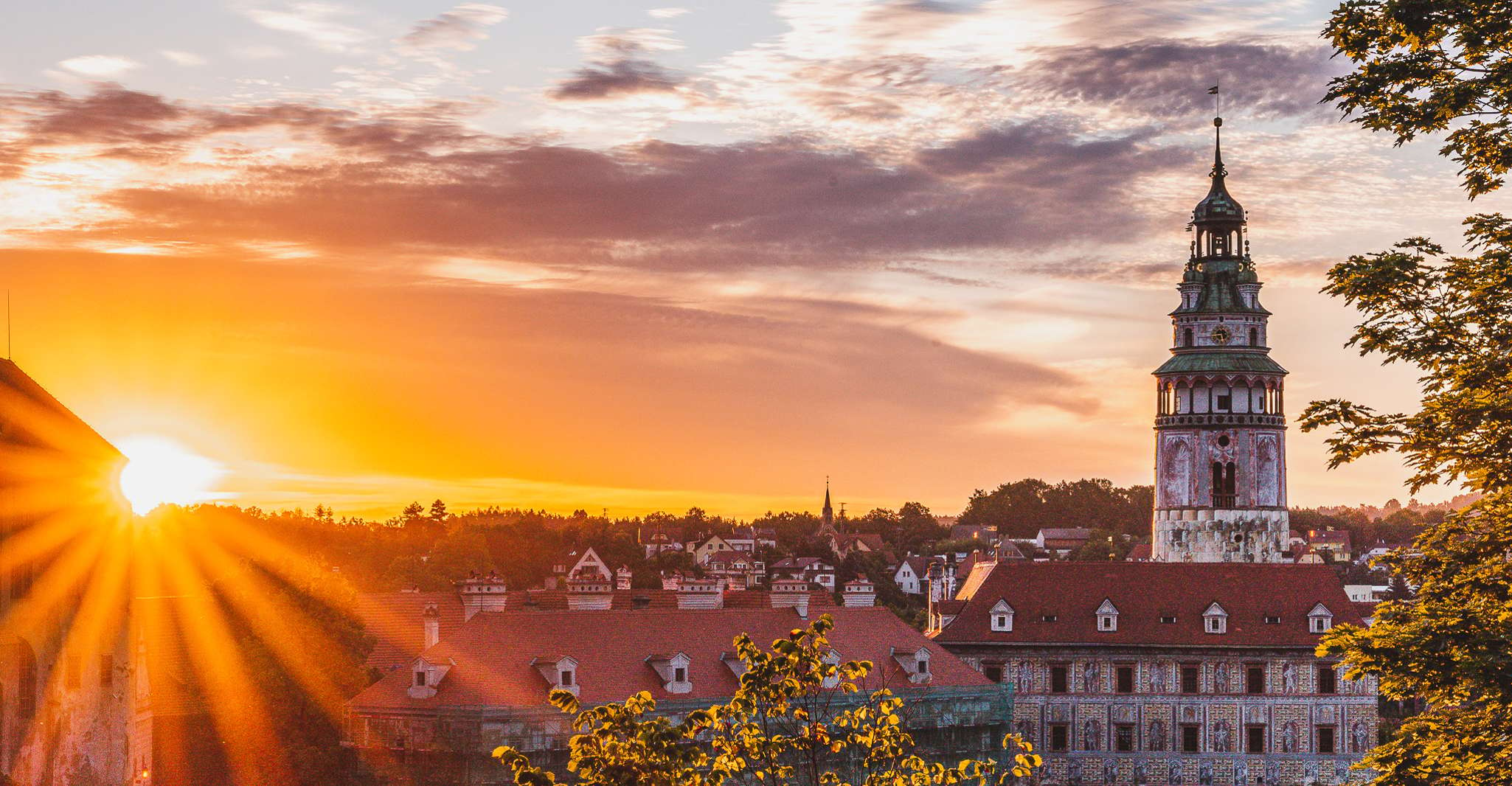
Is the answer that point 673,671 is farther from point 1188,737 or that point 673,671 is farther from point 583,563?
point 583,563

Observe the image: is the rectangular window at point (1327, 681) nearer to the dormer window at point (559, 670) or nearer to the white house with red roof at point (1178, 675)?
the white house with red roof at point (1178, 675)

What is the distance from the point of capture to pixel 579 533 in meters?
145

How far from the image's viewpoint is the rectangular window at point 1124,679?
79.1m

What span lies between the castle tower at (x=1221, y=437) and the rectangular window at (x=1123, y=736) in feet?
88.3

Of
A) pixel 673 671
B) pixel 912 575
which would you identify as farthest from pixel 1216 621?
pixel 912 575

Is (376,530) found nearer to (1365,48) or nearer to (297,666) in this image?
(297,666)

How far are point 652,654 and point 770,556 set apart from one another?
11830cm

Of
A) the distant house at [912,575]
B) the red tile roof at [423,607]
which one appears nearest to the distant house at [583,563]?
the distant house at [912,575]

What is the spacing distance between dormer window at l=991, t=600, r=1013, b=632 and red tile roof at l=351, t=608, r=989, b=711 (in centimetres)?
1166

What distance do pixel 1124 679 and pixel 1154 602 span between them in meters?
3.74

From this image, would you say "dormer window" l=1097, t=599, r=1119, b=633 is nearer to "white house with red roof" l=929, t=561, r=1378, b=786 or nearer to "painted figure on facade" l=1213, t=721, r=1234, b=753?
"white house with red roof" l=929, t=561, r=1378, b=786

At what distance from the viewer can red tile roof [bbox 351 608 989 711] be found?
57.2 m

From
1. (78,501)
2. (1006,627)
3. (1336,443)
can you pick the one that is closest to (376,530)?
(1006,627)

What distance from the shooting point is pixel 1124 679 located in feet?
260
